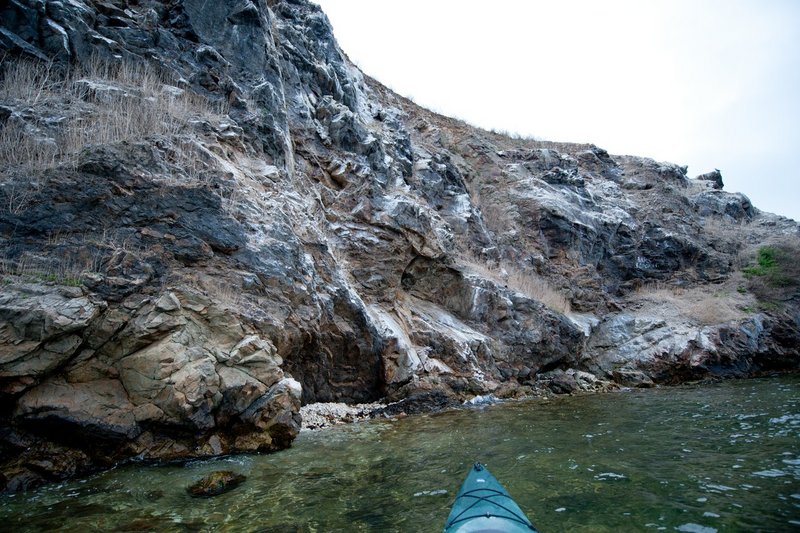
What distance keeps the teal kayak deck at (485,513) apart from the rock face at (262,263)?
12.7 ft

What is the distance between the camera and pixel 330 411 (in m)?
9.67

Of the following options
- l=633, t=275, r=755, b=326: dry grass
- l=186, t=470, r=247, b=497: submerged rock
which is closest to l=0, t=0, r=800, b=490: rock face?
l=633, t=275, r=755, b=326: dry grass

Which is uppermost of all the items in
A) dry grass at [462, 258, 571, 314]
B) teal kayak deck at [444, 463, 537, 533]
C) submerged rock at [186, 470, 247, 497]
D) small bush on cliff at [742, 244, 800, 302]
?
small bush on cliff at [742, 244, 800, 302]

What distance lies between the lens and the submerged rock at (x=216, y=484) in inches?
205

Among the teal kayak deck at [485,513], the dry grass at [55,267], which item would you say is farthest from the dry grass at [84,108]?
the teal kayak deck at [485,513]

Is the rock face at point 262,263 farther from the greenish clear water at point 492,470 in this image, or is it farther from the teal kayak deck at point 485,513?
the teal kayak deck at point 485,513

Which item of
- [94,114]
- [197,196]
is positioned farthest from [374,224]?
[94,114]

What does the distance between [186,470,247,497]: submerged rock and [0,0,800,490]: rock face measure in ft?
3.93

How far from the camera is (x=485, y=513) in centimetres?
384

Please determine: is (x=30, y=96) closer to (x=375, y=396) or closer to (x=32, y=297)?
(x=32, y=297)

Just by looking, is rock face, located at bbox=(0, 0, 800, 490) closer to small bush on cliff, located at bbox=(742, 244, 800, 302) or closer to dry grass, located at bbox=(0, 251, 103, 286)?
dry grass, located at bbox=(0, 251, 103, 286)

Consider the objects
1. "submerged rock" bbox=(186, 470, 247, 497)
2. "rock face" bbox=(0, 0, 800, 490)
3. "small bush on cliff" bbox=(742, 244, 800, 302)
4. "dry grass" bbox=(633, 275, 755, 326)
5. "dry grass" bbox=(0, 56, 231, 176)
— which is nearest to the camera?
"submerged rock" bbox=(186, 470, 247, 497)

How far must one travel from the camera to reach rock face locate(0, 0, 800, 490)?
A: 629 centimetres

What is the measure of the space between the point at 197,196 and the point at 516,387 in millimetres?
10401
